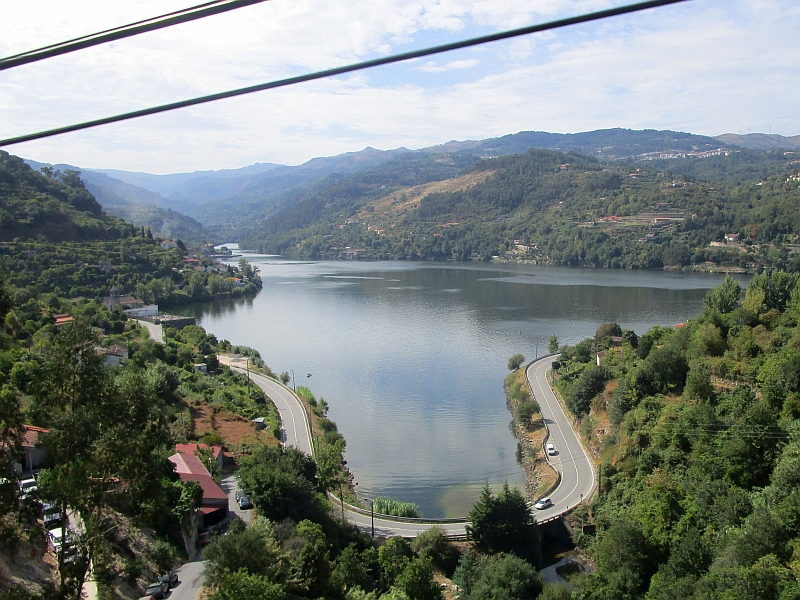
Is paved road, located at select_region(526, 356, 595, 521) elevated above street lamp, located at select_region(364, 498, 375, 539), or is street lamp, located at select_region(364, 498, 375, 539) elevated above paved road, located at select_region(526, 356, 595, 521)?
paved road, located at select_region(526, 356, 595, 521)

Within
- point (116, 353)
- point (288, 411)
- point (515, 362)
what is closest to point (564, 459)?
point (288, 411)

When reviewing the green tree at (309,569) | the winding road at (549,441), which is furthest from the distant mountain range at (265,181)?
the green tree at (309,569)

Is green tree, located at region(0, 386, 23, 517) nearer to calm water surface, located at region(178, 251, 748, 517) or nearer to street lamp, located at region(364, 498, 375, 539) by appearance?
street lamp, located at region(364, 498, 375, 539)

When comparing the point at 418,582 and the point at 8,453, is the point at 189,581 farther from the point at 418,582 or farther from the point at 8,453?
the point at 8,453

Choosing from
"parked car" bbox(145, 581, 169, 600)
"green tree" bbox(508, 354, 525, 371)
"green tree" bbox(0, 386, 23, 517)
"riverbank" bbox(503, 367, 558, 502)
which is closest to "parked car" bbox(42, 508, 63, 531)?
"green tree" bbox(0, 386, 23, 517)

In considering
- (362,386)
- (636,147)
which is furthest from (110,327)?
(636,147)
